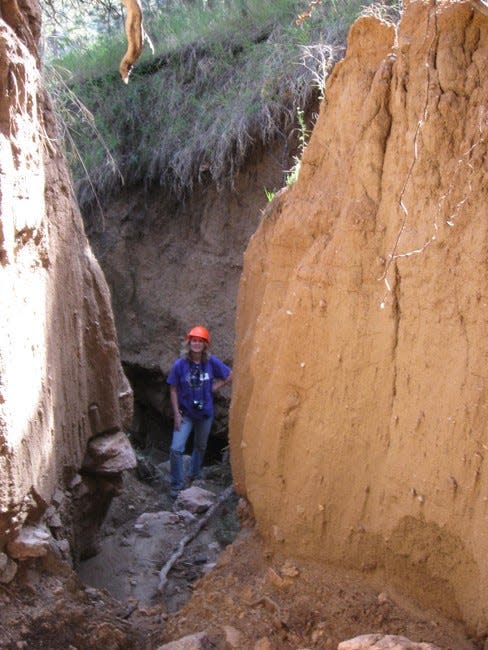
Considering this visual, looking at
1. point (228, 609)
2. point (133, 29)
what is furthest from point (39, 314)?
point (228, 609)

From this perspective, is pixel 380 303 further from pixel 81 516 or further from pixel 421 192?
pixel 81 516

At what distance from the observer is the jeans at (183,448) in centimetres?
729

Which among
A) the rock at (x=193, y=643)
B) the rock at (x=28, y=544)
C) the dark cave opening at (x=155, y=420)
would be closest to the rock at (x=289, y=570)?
the rock at (x=193, y=643)

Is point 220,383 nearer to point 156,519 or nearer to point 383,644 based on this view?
point 156,519

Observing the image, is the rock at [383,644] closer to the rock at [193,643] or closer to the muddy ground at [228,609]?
the muddy ground at [228,609]

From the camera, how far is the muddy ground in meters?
3.34

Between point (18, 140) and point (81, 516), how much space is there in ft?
8.65

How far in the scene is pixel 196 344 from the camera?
7.18 metres

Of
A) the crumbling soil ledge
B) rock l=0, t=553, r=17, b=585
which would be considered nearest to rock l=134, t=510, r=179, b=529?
the crumbling soil ledge

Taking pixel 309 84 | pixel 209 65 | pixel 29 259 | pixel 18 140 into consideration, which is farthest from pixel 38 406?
pixel 209 65

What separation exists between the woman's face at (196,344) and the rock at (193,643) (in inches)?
151

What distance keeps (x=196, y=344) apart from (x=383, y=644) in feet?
14.8

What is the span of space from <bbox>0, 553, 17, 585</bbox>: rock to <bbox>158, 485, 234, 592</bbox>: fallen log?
1.52 meters

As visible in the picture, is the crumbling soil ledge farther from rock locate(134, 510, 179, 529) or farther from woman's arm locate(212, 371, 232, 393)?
woman's arm locate(212, 371, 232, 393)
